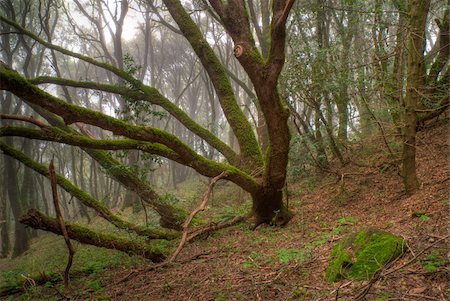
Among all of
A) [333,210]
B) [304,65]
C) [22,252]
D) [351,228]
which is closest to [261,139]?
[304,65]

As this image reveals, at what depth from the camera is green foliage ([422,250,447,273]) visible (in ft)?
11.5

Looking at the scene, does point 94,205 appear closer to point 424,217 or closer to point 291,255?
point 291,255

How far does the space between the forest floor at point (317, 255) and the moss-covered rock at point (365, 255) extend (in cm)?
13

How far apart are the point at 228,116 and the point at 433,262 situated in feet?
20.2

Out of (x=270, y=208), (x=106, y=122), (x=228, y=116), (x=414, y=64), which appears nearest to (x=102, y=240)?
(x=106, y=122)

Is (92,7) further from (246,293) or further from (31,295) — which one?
(246,293)

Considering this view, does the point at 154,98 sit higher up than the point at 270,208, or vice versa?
the point at 154,98

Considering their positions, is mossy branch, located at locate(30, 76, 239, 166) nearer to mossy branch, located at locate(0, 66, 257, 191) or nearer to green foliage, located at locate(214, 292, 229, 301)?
mossy branch, located at locate(0, 66, 257, 191)

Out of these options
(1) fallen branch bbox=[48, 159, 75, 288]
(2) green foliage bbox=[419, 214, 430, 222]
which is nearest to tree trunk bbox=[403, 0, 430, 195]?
(2) green foliage bbox=[419, 214, 430, 222]

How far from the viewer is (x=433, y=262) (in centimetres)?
362

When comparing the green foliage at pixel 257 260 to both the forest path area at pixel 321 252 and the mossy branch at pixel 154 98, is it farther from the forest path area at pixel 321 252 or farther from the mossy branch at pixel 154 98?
the mossy branch at pixel 154 98

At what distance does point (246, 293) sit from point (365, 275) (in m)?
1.52

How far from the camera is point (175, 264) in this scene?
6172 millimetres

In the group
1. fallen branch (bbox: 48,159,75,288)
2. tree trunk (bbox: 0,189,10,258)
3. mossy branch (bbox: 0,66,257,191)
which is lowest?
tree trunk (bbox: 0,189,10,258)
